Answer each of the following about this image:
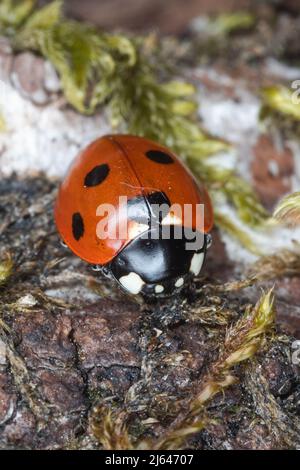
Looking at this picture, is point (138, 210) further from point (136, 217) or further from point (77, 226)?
point (77, 226)

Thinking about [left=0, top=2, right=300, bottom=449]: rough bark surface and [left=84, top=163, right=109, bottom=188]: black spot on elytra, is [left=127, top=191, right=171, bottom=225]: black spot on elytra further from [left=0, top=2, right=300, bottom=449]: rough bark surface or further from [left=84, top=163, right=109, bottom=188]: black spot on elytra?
[left=0, top=2, right=300, bottom=449]: rough bark surface

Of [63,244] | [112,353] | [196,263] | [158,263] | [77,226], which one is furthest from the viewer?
[63,244]

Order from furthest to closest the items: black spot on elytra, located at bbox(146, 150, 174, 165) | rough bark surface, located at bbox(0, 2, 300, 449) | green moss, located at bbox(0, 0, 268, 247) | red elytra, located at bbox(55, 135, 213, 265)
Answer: green moss, located at bbox(0, 0, 268, 247), black spot on elytra, located at bbox(146, 150, 174, 165), red elytra, located at bbox(55, 135, 213, 265), rough bark surface, located at bbox(0, 2, 300, 449)

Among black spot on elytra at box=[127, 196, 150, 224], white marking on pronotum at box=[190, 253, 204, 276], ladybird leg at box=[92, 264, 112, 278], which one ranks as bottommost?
ladybird leg at box=[92, 264, 112, 278]

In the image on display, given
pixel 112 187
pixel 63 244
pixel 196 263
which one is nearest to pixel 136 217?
pixel 112 187

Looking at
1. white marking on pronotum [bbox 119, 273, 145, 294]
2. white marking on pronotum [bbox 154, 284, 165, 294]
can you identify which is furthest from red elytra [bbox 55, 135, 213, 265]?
white marking on pronotum [bbox 154, 284, 165, 294]

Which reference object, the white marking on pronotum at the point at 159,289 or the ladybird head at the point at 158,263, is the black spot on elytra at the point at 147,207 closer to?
the ladybird head at the point at 158,263

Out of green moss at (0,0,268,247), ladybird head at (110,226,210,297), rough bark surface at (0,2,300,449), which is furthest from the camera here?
green moss at (0,0,268,247)
